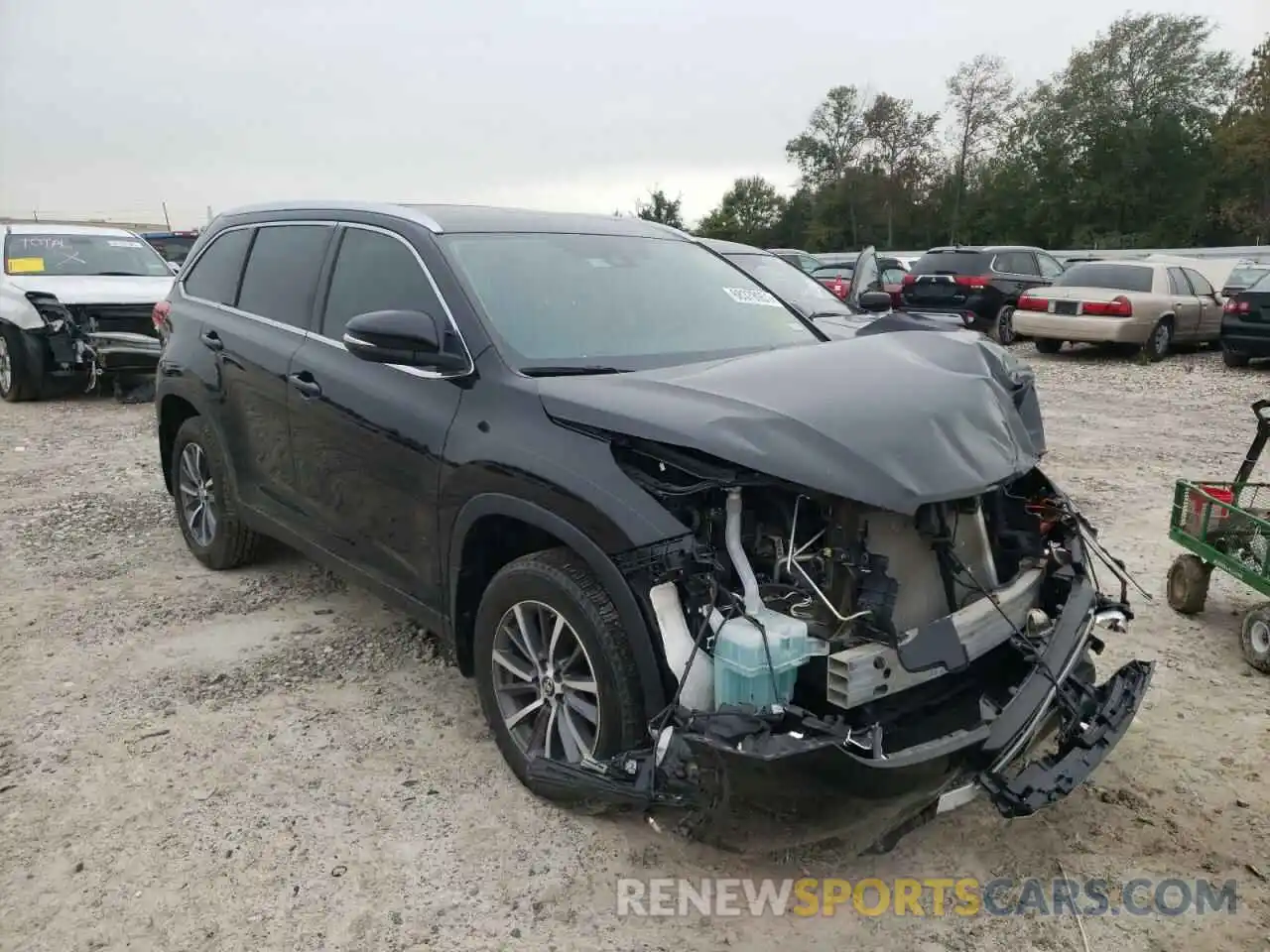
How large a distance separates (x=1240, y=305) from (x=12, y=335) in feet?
49.2

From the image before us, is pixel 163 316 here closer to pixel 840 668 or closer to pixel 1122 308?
pixel 840 668

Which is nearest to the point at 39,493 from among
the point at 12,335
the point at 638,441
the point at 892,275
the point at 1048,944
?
the point at 12,335

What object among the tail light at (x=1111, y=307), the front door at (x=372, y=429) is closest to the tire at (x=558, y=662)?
the front door at (x=372, y=429)

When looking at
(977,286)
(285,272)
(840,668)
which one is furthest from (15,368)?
(977,286)

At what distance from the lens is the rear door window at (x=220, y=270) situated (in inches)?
184

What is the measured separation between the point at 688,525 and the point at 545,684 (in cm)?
77

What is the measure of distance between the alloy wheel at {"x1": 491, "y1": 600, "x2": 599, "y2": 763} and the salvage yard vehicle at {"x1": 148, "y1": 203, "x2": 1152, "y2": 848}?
10mm

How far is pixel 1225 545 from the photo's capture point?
4.29 meters

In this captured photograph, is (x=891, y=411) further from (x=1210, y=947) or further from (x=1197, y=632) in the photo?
(x=1197, y=632)

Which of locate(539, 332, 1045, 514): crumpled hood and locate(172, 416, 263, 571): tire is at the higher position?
locate(539, 332, 1045, 514): crumpled hood

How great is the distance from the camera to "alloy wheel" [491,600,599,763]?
283 centimetres

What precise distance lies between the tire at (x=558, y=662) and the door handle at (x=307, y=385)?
1.23 metres

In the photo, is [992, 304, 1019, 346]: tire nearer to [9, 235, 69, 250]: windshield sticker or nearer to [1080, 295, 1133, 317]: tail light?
[1080, 295, 1133, 317]: tail light

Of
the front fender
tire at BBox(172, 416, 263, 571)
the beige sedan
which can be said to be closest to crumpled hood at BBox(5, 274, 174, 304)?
tire at BBox(172, 416, 263, 571)
